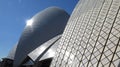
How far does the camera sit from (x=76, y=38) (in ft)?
94.6

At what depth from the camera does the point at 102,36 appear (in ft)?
65.6

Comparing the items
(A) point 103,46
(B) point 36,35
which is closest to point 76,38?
(A) point 103,46

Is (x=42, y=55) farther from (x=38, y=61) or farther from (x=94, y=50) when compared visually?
(x=94, y=50)

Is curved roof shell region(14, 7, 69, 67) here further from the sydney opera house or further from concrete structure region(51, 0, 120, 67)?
concrete structure region(51, 0, 120, 67)

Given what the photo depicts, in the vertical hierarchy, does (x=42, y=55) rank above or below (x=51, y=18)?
below

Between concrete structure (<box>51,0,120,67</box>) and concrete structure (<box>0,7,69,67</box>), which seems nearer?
concrete structure (<box>51,0,120,67</box>)

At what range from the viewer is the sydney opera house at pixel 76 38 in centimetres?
1811

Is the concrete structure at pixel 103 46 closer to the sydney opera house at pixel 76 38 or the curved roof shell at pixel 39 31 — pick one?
the sydney opera house at pixel 76 38

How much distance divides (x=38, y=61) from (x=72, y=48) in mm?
15095

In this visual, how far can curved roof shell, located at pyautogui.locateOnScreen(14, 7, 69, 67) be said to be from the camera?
50688 mm

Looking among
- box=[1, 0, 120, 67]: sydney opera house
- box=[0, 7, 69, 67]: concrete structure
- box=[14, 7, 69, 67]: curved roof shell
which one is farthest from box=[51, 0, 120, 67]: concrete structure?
box=[14, 7, 69, 67]: curved roof shell

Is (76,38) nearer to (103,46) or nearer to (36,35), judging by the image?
(103,46)

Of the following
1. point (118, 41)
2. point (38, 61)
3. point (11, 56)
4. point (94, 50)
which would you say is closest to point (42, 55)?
point (38, 61)

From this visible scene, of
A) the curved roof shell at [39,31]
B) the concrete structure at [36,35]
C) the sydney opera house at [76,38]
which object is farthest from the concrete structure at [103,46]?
the curved roof shell at [39,31]
